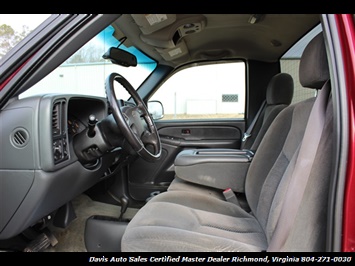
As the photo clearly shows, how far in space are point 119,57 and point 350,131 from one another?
153 cm

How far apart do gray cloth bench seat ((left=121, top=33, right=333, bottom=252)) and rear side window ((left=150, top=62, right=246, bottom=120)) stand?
4.07 feet

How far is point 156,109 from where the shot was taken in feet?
8.00

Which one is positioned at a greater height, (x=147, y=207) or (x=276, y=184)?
(x=276, y=184)

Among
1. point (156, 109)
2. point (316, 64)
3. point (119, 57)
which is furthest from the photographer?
point (156, 109)

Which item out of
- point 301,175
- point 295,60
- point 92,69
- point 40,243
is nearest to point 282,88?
point 295,60

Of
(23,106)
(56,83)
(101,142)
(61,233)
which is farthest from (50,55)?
(61,233)

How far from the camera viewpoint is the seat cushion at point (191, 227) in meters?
0.92

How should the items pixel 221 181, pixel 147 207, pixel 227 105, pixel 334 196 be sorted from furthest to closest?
pixel 227 105 < pixel 221 181 < pixel 147 207 < pixel 334 196

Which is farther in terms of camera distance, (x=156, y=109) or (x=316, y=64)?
(x=156, y=109)

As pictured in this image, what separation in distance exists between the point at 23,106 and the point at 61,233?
1.10 metres

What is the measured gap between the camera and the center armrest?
1609 mm

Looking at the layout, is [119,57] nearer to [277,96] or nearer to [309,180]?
[277,96]
